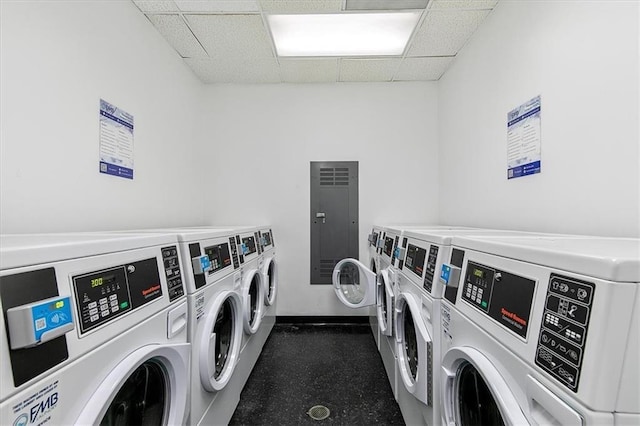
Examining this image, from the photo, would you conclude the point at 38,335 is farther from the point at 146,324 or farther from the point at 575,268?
the point at 575,268

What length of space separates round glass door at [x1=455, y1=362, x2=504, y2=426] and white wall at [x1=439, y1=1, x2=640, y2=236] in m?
0.84

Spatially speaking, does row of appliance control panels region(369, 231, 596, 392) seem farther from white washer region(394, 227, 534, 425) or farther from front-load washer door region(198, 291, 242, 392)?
front-load washer door region(198, 291, 242, 392)

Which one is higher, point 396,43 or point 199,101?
point 396,43

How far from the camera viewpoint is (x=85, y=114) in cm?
147

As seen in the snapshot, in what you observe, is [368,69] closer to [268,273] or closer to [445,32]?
[445,32]

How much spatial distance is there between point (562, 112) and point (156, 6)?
2455mm

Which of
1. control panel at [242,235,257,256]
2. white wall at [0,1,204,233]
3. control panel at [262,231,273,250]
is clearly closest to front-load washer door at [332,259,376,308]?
control panel at [262,231,273,250]

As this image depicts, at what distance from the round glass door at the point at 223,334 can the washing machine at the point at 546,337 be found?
1.02 m

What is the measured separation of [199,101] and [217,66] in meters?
0.45

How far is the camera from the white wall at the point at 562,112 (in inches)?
42.7

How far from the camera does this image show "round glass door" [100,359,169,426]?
778 mm

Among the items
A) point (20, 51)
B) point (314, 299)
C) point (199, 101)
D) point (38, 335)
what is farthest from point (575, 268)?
point (199, 101)

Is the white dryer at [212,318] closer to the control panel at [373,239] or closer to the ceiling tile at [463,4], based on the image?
the control panel at [373,239]

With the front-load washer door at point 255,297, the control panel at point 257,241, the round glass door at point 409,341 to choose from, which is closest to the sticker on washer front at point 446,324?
the round glass door at point 409,341
